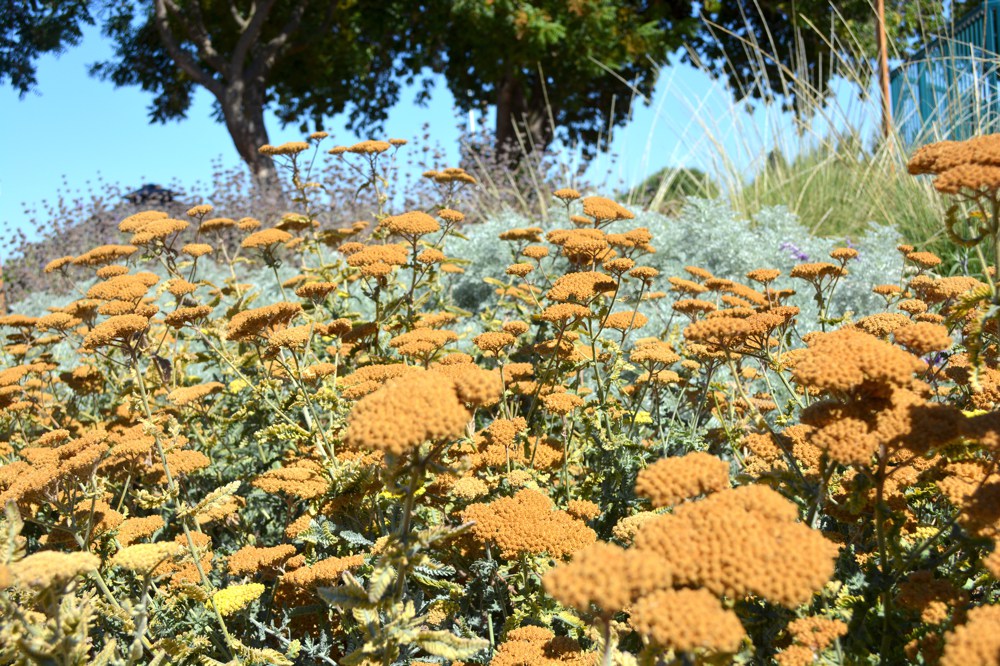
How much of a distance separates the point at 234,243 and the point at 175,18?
7.28m

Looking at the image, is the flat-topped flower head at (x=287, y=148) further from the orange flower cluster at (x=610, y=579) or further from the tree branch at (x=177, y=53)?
the tree branch at (x=177, y=53)

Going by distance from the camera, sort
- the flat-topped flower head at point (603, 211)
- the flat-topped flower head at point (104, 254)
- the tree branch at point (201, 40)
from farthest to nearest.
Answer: the tree branch at point (201, 40) < the flat-topped flower head at point (104, 254) < the flat-topped flower head at point (603, 211)

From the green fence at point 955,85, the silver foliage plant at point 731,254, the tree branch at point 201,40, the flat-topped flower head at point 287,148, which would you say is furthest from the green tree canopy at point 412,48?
the flat-topped flower head at point 287,148

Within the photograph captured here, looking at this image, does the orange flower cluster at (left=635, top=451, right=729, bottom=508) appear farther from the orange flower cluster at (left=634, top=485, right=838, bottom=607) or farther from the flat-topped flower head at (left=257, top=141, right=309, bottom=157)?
the flat-topped flower head at (left=257, top=141, right=309, bottom=157)

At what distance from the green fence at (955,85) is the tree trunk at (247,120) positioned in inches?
422

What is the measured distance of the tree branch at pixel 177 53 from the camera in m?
14.7

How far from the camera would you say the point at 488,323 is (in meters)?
3.67

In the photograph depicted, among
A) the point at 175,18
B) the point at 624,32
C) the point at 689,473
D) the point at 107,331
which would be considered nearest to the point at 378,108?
the point at 175,18

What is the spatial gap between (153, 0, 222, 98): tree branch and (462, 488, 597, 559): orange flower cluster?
50.0ft

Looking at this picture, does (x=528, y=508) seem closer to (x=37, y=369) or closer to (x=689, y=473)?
(x=689, y=473)

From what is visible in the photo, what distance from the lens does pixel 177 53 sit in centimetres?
1492

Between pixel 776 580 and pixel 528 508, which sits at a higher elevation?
pixel 776 580

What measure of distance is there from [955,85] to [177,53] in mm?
13608

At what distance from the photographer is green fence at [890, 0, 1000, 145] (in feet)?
22.9
